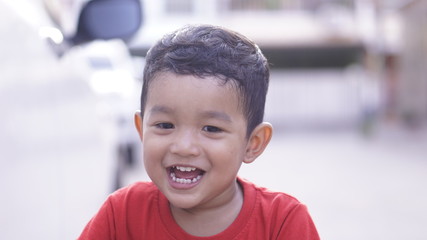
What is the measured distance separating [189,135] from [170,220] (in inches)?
11.1

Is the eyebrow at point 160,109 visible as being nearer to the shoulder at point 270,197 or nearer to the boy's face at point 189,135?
the boy's face at point 189,135

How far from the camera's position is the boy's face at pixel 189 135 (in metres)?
1.71

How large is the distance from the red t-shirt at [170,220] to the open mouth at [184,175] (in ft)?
0.50

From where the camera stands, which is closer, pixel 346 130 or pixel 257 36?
pixel 346 130

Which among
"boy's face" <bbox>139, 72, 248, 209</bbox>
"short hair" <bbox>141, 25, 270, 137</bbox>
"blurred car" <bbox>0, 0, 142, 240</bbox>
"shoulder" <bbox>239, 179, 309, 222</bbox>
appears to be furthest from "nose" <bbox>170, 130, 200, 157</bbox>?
"blurred car" <bbox>0, 0, 142, 240</bbox>

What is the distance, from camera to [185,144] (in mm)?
1691

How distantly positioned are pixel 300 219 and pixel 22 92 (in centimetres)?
90

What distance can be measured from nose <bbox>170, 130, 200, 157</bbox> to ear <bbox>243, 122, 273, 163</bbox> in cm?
26

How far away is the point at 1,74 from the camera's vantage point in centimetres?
174

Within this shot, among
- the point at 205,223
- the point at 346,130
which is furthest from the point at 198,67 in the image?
the point at 346,130

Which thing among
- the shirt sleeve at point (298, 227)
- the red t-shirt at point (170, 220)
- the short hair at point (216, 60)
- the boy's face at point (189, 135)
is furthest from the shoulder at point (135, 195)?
the shirt sleeve at point (298, 227)

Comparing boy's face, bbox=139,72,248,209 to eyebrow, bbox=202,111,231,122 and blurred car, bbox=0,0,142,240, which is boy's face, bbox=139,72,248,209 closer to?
eyebrow, bbox=202,111,231,122

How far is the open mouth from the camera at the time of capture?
5.73 ft

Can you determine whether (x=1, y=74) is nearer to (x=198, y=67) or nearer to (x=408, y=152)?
(x=198, y=67)
